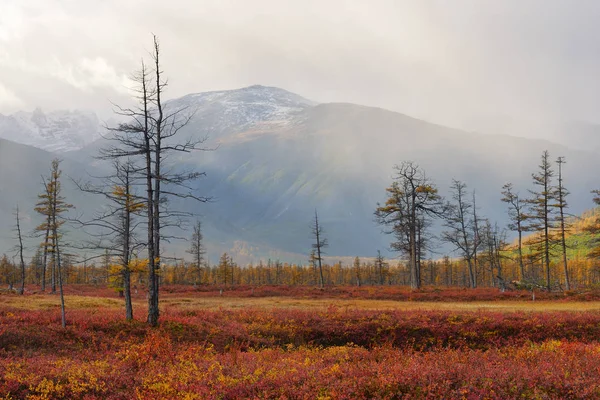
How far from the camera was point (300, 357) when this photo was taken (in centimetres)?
1203

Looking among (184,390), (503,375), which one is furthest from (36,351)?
(503,375)

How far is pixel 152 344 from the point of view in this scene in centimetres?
1488

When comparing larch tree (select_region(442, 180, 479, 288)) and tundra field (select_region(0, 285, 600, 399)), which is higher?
larch tree (select_region(442, 180, 479, 288))

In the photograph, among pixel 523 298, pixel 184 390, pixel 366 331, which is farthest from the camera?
pixel 523 298

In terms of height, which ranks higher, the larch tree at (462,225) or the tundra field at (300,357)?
the larch tree at (462,225)

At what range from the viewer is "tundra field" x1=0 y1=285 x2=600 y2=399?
790 cm

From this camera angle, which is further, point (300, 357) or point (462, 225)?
point (462, 225)

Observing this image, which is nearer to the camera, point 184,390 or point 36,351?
point 184,390

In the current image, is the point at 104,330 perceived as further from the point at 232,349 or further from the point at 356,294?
the point at 356,294

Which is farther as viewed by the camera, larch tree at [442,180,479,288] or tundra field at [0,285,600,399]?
larch tree at [442,180,479,288]

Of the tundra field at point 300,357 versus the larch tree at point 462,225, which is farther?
the larch tree at point 462,225

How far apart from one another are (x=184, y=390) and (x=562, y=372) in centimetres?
828

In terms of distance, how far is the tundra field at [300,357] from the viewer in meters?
7.90

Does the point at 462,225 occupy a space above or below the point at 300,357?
above
